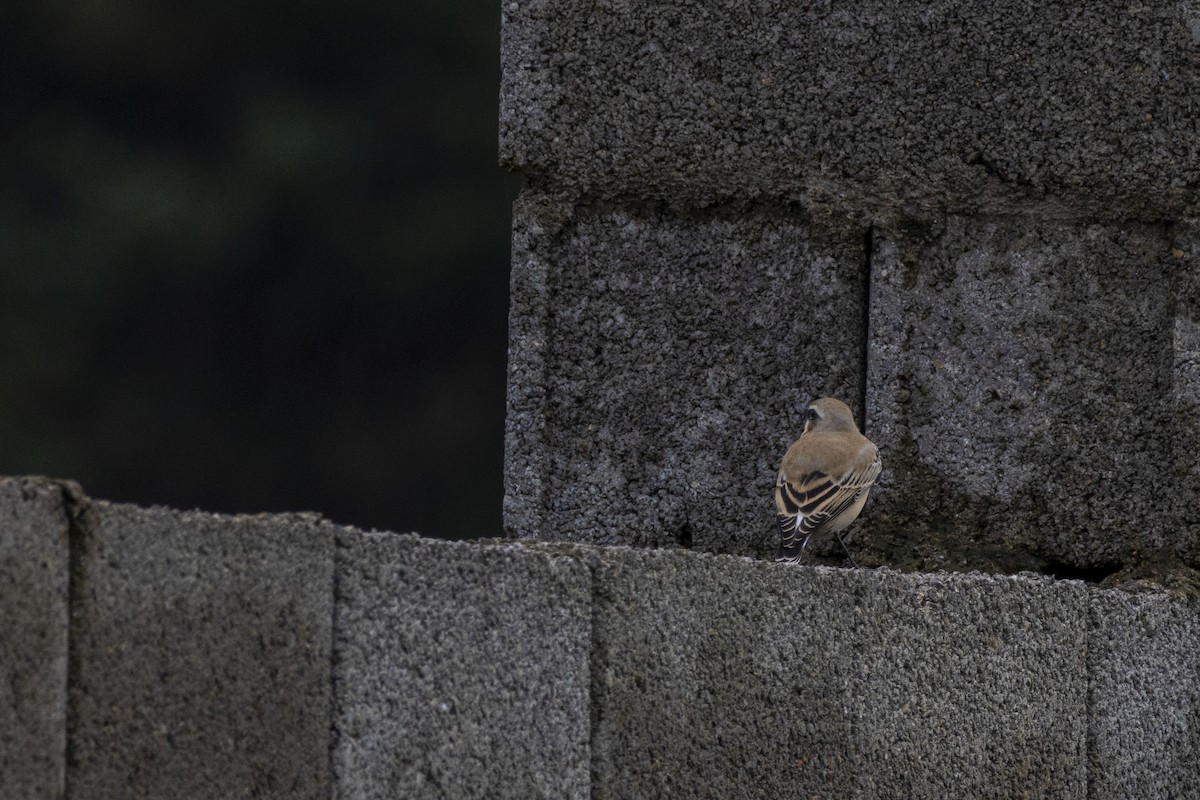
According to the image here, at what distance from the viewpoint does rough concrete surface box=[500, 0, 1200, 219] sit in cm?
503

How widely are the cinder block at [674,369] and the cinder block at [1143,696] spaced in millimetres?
775

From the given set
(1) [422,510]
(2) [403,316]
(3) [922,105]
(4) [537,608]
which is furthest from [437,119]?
(4) [537,608]

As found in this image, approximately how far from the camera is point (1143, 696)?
15.8 feet

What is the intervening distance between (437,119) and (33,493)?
24.3 m

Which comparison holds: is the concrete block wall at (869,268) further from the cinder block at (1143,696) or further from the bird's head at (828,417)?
the cinder block at (1143,696)

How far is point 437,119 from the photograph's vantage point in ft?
87.8

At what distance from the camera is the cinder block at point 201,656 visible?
2.80m

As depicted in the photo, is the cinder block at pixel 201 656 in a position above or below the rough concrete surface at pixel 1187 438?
below

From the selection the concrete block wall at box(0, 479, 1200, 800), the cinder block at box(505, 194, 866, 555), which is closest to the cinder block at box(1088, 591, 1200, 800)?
the concrete block wall at box(0, 479, 1200, 800)

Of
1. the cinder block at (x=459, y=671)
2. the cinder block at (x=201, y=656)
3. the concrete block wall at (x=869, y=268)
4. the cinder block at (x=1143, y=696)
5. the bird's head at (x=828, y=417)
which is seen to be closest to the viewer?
the cinder block at (x=201, y=656)

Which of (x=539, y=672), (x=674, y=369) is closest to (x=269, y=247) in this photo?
(x=674, y=369)

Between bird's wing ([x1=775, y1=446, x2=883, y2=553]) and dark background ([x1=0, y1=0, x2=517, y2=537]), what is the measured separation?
18633 millimetres

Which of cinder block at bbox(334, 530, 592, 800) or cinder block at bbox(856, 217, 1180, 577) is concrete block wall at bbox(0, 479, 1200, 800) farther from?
cinder block at bbox(856, 217, 1180, 577)

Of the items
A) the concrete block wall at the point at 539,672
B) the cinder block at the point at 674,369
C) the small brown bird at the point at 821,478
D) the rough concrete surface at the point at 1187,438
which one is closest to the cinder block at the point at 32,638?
the concrete block wall at the point at 539,672
